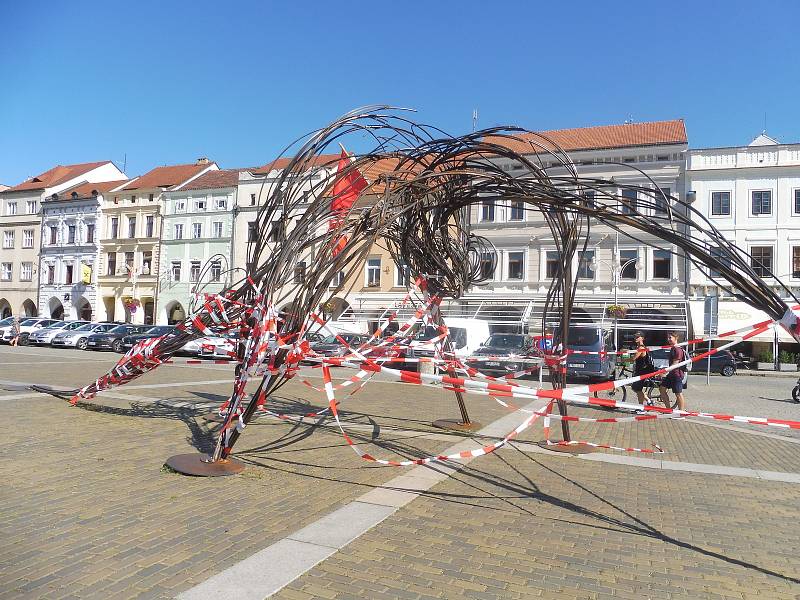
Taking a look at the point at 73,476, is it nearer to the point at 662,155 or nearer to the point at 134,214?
the point at 662,155

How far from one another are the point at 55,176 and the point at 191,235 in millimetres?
19394

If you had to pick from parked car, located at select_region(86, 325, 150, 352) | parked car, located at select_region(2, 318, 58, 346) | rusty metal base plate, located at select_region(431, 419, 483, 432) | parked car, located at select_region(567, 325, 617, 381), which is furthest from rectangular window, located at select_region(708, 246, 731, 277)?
parked car, located at select_region(2, 318, 58, 346)

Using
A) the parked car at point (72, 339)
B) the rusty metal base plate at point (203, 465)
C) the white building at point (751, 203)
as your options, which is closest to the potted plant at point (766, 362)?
the white building at point (751, 203)

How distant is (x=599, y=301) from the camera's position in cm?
3541

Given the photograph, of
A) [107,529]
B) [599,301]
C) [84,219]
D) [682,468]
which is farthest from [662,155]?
[84,219]

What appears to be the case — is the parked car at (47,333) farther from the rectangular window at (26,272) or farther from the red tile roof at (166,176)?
A: the rectangular window at (26,272)

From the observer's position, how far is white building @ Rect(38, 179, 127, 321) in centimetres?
5197

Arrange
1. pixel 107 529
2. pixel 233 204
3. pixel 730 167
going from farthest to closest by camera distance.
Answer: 1. pixel 233 204
2. pixel 730 167
3. pixel 107 529

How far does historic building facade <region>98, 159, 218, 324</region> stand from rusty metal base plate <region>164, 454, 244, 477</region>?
4506 centimetres

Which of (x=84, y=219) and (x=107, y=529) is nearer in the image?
(x=107, y=529)

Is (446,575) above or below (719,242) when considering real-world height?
below

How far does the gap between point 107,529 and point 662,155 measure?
36941 millimetres

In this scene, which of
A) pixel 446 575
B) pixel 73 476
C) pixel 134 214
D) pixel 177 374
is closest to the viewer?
pixel 446 575

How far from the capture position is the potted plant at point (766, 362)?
32.1 metres
